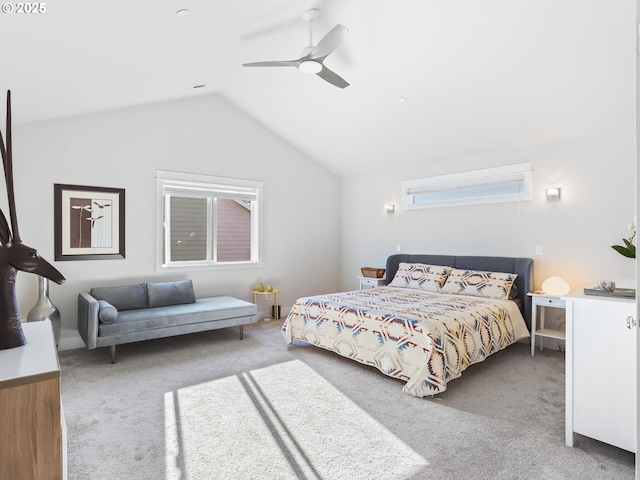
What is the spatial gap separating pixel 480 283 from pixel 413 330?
1.77 meters

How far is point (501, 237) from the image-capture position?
189 inches

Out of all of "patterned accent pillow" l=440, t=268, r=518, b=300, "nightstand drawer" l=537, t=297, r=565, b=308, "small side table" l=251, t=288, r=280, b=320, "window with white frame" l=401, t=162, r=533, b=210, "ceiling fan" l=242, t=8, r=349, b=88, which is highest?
"ceiling fan" l=242, t=8, r=349, b=88

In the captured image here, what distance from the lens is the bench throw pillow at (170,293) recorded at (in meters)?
4.43

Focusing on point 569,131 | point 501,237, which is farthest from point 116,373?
point 569,131

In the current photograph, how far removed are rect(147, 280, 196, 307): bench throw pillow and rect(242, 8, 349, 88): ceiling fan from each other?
2.77m

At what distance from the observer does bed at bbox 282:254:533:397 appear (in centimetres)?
305

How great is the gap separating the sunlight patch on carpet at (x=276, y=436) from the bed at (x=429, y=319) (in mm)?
586

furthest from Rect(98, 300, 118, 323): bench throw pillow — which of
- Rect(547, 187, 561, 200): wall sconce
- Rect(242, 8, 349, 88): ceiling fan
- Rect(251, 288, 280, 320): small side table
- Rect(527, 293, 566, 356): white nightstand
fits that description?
Rect(547, 187, 561, 200): wall sconce

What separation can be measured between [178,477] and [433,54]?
152 inches

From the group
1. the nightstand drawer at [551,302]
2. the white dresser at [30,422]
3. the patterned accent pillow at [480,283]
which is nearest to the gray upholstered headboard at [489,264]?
the patterned accent pillow at [480,283]

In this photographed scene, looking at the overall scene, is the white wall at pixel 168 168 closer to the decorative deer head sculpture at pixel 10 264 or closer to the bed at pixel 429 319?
the bed at pixel 429 319

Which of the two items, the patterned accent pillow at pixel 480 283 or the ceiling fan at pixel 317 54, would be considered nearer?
the ceiling fan at pixel 317 54

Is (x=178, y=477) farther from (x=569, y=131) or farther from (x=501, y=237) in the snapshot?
(x=569, y=131)

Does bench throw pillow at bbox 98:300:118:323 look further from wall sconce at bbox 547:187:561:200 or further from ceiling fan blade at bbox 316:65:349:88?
wall sconce at bbox 547:187:561:200
